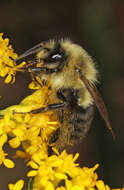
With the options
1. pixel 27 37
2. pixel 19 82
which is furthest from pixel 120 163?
pixel 27 37

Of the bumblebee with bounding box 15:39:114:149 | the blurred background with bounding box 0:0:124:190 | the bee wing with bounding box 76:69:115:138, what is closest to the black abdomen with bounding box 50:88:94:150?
the bumblebee with bounding box 15:39:114:149

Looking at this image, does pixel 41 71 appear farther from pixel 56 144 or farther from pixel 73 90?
pixel 56 144

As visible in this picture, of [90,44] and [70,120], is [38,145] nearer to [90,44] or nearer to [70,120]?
[70,120]

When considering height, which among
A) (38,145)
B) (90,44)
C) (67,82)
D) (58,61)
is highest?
(90,44)

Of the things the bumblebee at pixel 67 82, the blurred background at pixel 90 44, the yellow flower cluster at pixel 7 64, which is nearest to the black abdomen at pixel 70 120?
the bumblebee at pixel 67 82

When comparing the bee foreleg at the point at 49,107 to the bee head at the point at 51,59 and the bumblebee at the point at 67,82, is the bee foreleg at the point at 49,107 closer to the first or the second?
the bumblebee at the point at 67,82

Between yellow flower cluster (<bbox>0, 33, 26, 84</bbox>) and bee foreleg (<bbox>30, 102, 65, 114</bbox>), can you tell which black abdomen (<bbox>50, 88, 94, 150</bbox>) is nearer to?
bee foreleg (<bbox>30, 102, 65, 114</bbox>)

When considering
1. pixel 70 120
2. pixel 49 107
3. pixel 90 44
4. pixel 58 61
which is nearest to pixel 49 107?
pixel 49 107
